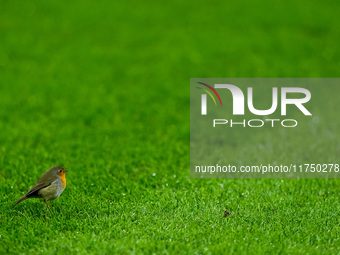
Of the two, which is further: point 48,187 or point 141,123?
point 141,123

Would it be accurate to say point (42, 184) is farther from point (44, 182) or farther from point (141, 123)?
point (141, 123)

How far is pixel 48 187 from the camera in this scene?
664cm

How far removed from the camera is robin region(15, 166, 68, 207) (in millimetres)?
6633

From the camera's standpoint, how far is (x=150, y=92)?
512 inches

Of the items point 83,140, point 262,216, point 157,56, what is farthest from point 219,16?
point 262,216

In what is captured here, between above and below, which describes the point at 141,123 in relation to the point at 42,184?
above

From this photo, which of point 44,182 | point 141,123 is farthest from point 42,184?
point 141,123

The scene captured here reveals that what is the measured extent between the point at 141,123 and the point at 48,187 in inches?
190

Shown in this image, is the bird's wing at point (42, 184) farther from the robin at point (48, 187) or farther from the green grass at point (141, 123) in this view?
the green grass at point (141, 123)

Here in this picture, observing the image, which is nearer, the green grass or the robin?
the green grass

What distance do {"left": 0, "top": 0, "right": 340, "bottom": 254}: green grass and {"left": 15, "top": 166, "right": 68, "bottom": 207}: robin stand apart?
32 centimetres

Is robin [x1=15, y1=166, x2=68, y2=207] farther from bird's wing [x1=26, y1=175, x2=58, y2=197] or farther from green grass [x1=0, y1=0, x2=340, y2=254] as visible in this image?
green grass [x1=0, y1=0, x2=340, y2=254]

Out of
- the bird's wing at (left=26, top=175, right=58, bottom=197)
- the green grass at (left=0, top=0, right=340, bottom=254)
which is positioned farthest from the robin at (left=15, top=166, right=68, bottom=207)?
the green grass at (left=0, top=0, right=340, bottom=254)

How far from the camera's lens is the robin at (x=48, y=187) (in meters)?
6.63
